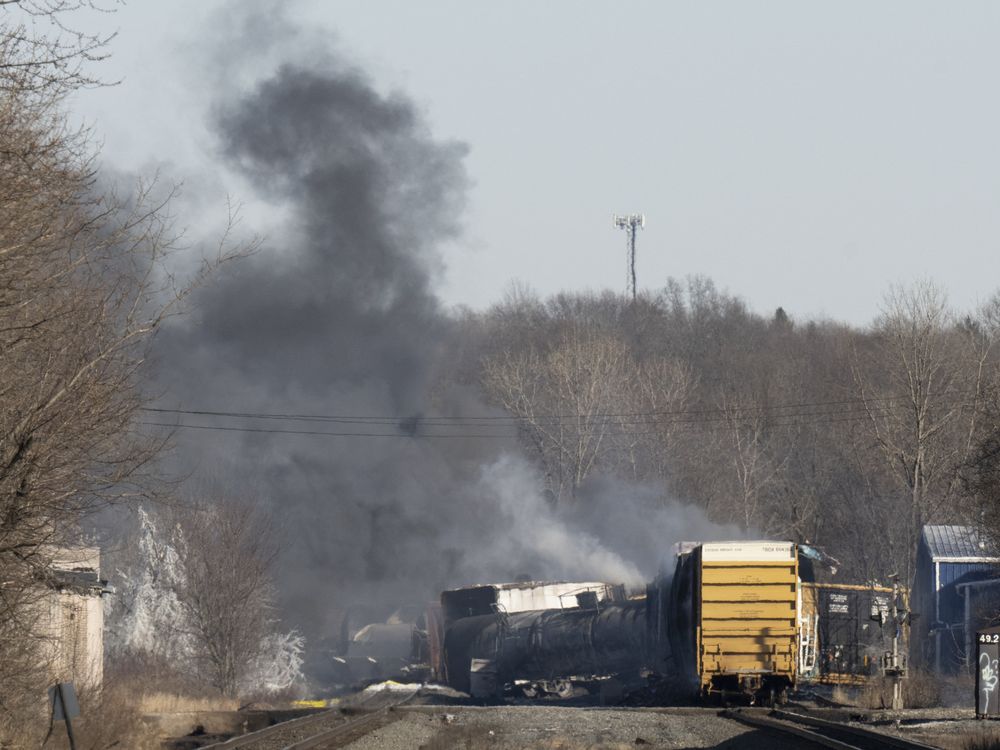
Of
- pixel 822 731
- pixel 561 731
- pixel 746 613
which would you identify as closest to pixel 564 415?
pixel 746 613

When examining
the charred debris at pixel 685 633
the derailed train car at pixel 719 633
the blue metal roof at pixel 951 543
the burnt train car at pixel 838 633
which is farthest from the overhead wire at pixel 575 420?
the burnt train car at pixel 838 633

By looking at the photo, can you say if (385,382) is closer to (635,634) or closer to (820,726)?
(635,634)

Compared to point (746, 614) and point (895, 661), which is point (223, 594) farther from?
point (895, 661)

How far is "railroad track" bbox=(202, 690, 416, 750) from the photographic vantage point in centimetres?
2098

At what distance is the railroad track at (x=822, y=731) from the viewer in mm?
19297

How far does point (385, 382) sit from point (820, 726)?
52133mm

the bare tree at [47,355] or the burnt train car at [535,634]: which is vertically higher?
the bare tree at [47,355]

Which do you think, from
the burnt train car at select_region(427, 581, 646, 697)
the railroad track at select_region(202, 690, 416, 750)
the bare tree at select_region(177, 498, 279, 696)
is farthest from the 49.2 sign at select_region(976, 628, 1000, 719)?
the bare tree at select_region(177, 498, 279, 696)

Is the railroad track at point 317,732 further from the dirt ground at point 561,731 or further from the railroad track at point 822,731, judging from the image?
the railroad track at point 822,731

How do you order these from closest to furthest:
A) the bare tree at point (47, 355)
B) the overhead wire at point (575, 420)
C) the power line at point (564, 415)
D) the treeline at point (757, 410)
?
the bare tree at point (47, 355) < the treeline at point (757, 410) < the power line at point (564, 415) < the overhead wire at point (575, 420)

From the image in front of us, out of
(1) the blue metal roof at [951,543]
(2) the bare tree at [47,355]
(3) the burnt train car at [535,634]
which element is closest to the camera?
(2) the bare tree at [47,355]

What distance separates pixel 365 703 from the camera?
37812 mm

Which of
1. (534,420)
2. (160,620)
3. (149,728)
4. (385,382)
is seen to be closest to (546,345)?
(534,420)

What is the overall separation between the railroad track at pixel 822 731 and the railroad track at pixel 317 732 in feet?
21.3
